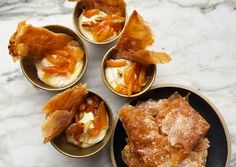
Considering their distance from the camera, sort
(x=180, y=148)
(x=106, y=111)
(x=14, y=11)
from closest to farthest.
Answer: (x=180, y=148), (x=106, y=111), (x=14, y=11)

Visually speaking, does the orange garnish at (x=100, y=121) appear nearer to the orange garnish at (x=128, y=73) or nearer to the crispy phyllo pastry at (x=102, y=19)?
the orange garnish at (x=128, y=73)

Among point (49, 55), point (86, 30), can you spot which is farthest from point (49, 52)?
point (86, 30)

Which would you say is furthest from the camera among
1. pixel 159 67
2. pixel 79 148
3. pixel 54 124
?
pixel 159 67

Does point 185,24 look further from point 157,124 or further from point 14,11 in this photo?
point 14,11

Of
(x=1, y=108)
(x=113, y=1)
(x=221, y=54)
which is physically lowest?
(x=1, y=108)

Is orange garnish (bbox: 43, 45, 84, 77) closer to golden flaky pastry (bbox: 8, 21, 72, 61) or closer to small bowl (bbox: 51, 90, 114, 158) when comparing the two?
golden flaky pastry (bbox: 8, 21, 72, 61)

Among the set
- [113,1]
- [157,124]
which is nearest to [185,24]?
[113,1]

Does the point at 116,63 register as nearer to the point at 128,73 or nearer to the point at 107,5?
the point at 128,73

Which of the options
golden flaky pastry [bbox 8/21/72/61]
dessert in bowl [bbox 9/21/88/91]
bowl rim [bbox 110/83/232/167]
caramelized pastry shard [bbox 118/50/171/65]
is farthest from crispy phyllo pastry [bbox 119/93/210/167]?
golden flaky pastry [bbox 8/21/72/61]
